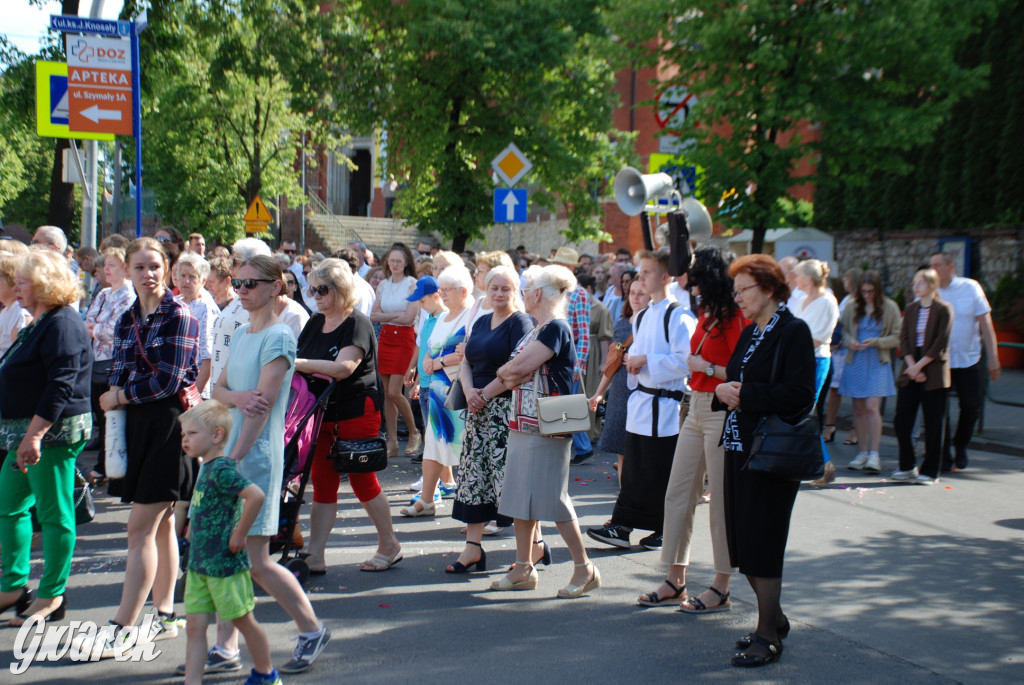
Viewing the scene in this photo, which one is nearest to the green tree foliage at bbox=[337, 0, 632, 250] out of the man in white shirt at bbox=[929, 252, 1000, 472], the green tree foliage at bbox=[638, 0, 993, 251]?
the green tree foliage at bbox=[638, 0, 993, 251]

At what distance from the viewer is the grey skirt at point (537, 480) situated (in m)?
5.72

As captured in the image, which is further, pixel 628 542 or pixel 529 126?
pixel 529 126

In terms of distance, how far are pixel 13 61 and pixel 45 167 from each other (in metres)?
41.0

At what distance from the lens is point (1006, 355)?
17.5 m

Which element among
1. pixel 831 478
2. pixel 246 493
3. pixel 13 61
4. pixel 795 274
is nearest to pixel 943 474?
pixel 831 478

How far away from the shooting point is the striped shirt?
4.98 meters

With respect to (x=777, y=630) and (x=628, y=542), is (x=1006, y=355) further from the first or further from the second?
(x=777, y=630)

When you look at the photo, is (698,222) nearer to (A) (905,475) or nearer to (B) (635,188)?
(B) (635,188)

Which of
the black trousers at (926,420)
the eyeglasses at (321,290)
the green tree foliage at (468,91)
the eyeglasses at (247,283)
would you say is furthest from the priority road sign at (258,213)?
the eyeglasses at (247,283)

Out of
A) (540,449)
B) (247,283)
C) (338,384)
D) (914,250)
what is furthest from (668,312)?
(914,250)

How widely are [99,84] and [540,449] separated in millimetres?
9160

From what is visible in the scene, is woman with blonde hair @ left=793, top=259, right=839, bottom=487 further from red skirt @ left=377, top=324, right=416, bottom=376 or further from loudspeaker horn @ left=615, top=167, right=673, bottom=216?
red skirt @ left=377, top=324, right=416, bottom=376

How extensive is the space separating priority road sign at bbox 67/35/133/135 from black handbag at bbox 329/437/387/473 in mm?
7989

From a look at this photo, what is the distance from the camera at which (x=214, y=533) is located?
4156 millimetres
